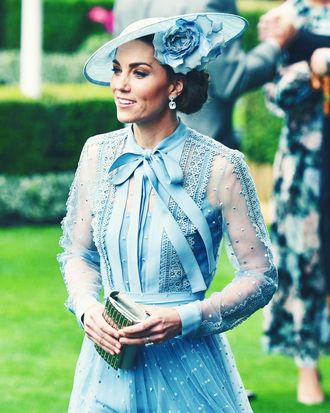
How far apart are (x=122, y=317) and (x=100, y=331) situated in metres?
0.10

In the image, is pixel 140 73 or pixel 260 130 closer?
pixel 140 73

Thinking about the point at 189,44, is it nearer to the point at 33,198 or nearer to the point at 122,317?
the point at 122,317

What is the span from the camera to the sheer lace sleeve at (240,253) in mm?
3861

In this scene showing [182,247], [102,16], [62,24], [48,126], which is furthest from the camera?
[62,24]

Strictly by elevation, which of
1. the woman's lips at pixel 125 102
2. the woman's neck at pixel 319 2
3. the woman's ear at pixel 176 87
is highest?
the woman's neck at pixel 319 2

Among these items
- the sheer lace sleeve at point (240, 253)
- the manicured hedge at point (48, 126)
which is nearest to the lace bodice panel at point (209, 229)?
the sheer lace sleeve at point (240, 253)

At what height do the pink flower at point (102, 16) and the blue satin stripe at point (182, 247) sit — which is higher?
the pink flower at point (102, 16)

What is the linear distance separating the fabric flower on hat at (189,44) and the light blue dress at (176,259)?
200 millimetres

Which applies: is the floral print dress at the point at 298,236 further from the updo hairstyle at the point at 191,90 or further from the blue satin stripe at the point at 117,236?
the blue satin stripe at the point at 117,236

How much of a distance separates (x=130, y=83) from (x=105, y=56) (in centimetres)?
21

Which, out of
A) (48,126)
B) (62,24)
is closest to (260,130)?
(48,126)

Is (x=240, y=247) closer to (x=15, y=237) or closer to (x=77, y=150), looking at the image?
(x=15, y=237)

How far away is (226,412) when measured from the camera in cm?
394

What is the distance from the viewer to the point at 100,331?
3758 millimetres
